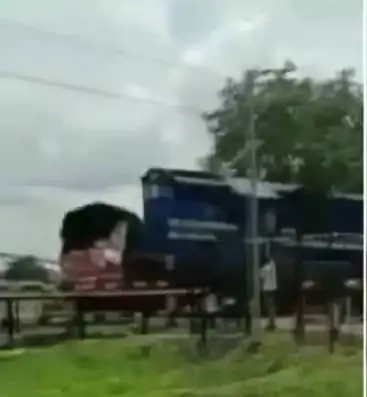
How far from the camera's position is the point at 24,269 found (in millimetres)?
1201

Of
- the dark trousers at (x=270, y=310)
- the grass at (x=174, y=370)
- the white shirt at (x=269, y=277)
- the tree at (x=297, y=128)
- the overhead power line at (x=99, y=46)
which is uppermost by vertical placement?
the overhead power line at (x=99, y=46)

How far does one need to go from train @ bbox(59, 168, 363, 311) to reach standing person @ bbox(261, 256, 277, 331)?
0.01 metres

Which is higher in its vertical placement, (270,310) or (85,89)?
(85,89)

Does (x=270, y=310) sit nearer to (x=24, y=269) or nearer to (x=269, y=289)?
(x=269, y=289)

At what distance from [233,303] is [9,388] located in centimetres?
36

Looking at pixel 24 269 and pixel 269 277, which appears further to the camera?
pixel 269 277

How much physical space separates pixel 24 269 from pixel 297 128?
19.2 inches

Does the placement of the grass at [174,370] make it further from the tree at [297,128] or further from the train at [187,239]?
the tree at [297,128]

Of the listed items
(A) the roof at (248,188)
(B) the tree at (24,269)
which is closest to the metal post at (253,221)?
(A) the roof at (248,188)

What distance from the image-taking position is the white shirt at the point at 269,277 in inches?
52.1

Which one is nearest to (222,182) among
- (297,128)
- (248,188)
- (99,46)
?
(248,188)

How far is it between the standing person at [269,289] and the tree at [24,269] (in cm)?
35

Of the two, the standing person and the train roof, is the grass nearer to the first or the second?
the standing person

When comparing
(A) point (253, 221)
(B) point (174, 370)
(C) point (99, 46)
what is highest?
(C) point (99, 46)
